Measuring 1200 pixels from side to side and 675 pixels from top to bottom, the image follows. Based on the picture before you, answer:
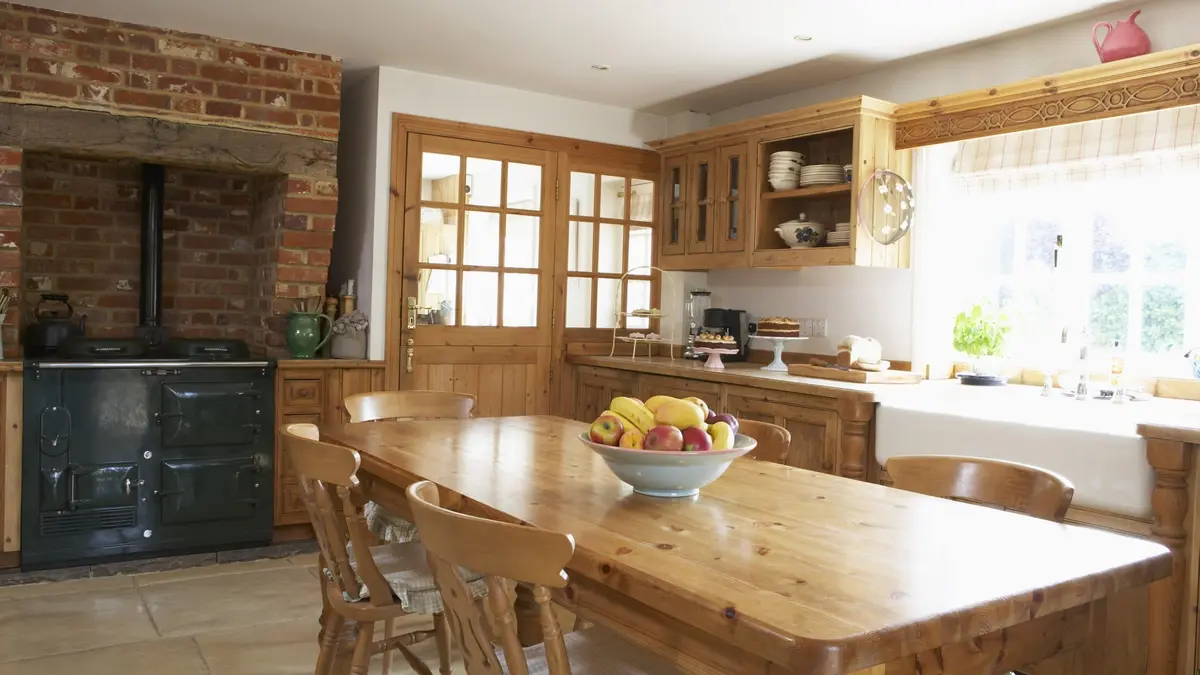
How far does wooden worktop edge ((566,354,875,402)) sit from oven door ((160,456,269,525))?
1.82 meters

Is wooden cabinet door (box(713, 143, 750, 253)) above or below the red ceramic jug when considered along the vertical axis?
below

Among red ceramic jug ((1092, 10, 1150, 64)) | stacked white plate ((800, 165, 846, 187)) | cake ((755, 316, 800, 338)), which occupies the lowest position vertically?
cake ((755, 316, 800, 338))

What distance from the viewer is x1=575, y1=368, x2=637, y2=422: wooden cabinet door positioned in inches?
196

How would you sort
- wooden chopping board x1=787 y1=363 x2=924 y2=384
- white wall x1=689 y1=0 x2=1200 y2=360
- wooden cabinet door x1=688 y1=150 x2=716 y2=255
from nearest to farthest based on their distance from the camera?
white wall x1=689 y1=0 x2=1200 y2=360
wooden chopping board x1=787 y1=363 x2=924 y2=384
wooden cabinet door x1=688 y1=150 x2=716 y2=255

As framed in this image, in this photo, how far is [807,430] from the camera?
3910 mm

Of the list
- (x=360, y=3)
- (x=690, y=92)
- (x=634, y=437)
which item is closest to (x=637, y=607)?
(x=634, y=437)

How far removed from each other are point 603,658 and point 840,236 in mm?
2999

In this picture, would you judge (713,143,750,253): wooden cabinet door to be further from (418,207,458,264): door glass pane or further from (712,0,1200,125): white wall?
(418,207,458,264): door glass pane

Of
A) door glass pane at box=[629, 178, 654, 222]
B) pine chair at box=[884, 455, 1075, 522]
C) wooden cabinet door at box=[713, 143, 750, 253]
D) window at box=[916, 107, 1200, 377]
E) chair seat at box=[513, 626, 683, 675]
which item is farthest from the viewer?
door glass pane at box=[629, 178, 654, 222]

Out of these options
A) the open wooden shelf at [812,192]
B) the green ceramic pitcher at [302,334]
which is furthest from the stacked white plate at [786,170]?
the green ceramic pitcher at [302,334]

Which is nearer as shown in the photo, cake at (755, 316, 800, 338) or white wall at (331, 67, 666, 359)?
cake at (755, 316, 800, 338)

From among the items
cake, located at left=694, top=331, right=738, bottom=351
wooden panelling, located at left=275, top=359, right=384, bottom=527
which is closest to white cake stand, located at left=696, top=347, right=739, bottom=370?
cake, located at left=694, top=331, right=738, bottom=351

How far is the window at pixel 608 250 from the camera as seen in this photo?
539 centimetres

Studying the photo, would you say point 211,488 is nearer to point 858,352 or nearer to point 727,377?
point 727,377
